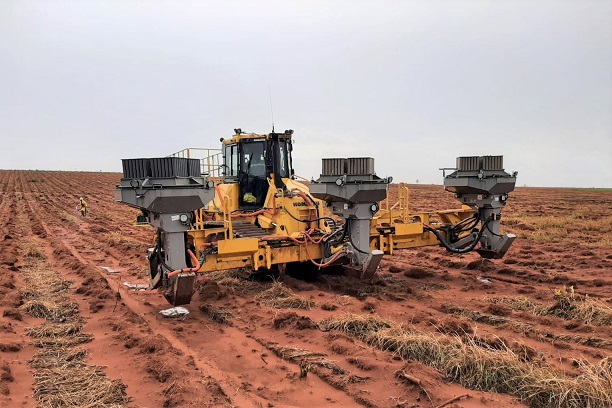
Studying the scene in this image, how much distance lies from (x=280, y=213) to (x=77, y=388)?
17.9 feet

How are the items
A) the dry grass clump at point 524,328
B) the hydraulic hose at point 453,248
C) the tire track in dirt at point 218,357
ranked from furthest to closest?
the hydraulic hose at point 453,248 < the dry grass clump at point 524,328 < the tire track in dirt at point 218,357

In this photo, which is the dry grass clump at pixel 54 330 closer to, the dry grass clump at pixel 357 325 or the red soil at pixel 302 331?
the red soil at pixel 302 331

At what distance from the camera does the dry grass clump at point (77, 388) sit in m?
4.32

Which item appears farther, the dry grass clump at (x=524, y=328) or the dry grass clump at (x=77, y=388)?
the dry grass clump at (x=524, y=328)

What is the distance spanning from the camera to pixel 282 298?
7762 mm

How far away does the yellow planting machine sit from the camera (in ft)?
22.8

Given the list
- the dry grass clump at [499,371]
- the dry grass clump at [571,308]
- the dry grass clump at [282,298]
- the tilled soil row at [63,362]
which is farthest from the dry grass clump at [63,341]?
the dry grass clump at [571,308]

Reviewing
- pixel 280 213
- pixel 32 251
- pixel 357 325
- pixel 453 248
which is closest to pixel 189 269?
pixel 357 325

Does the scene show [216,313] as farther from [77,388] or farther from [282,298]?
[77,388]

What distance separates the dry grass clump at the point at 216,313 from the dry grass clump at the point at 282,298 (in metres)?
0.77

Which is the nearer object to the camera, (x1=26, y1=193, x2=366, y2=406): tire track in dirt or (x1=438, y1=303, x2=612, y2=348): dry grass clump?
(x1=26, y1=193, x2=366, y2=406): tire track in dirt

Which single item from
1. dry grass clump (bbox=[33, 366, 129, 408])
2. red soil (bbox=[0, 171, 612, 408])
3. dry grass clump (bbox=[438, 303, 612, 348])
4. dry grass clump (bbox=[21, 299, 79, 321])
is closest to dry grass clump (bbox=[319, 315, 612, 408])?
red soil (bbox=[0, 171, 612, 408])

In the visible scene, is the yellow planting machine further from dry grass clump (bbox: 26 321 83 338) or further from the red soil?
dry grass clump (bbox: 26 321 83 338)

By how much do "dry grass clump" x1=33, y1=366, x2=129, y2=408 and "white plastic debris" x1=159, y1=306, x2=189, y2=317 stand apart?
A: 200 cm
